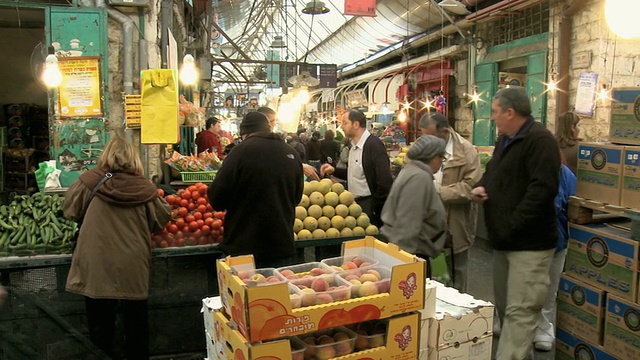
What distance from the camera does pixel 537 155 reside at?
3260mm

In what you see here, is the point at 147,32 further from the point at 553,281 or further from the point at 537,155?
the point at 553,281

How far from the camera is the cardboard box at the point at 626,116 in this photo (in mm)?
3549

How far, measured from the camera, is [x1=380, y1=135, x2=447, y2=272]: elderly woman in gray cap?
3682mm

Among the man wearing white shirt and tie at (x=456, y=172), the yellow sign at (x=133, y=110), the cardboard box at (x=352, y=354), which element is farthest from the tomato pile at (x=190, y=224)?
the man wearing white shirt and tie at (x=456, y=172)

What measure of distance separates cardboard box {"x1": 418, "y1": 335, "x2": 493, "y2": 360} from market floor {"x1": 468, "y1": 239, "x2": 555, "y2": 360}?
164cm

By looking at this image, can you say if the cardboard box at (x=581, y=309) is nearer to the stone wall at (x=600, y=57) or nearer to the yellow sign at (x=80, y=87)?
the stone wall at (x=600, y=57)

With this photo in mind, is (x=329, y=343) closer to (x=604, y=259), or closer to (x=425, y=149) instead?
(x=425, y=149)

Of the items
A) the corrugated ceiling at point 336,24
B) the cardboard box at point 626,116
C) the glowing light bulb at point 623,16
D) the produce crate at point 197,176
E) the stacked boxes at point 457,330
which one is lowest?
the stacked boxes at point 457,330

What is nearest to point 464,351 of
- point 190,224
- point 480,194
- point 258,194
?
point 480,194

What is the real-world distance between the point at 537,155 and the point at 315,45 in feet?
60.0

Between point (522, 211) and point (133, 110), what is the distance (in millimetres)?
3919

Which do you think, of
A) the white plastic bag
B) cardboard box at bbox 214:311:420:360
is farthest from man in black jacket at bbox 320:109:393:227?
the white plastic bag

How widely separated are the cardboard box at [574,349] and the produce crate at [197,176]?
4.20 m

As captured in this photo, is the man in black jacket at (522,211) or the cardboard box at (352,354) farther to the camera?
the man in black jacket at (522,211)
